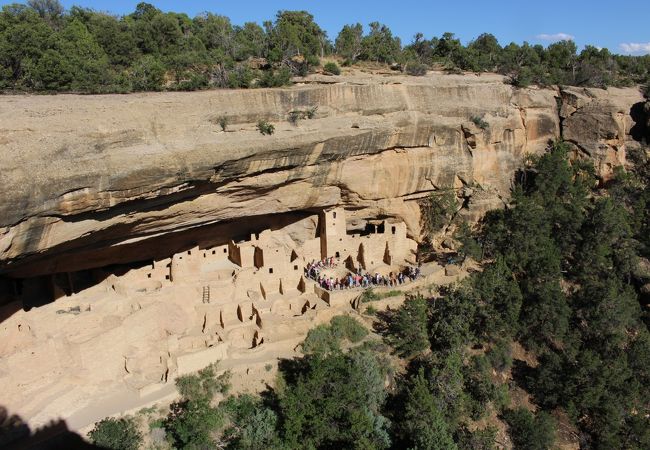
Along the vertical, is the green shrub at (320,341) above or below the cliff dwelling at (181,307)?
below

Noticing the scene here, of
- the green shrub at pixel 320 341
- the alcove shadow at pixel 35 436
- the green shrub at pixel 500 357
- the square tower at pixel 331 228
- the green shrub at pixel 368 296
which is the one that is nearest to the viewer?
the alcove shadow at pixel 35 436

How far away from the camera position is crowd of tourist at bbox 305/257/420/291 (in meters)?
17.5

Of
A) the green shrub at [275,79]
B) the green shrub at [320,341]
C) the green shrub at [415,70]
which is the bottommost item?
the green shrub at [320,341]

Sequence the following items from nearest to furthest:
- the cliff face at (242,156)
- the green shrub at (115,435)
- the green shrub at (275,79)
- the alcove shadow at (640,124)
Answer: the cliff face at (242,156) → the green shrub at (115,435) → the green shrub at (275,79) → the alcove shadow at (640,124)

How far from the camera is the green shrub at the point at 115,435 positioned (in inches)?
464

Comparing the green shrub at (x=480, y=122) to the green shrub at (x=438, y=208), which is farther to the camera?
the green shrub at (x=438, y=208)

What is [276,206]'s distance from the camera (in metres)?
17.0

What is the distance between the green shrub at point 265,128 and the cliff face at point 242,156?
0.52 feet

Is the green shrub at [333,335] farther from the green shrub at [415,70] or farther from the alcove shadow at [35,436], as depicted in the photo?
the green shrub at [415,70]

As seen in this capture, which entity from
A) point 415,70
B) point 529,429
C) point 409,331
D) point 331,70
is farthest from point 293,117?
point 529,429

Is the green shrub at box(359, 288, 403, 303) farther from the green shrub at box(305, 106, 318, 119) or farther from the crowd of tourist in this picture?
the green shrub at box(305, 106, 318, 119)

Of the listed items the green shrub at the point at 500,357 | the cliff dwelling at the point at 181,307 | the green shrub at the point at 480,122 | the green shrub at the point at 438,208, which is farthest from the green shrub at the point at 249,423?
the green shrub at the point at 480,122

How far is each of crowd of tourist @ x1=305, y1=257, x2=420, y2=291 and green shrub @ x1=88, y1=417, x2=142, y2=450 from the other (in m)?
7.22

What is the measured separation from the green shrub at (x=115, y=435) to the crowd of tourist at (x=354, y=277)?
7216 mm
